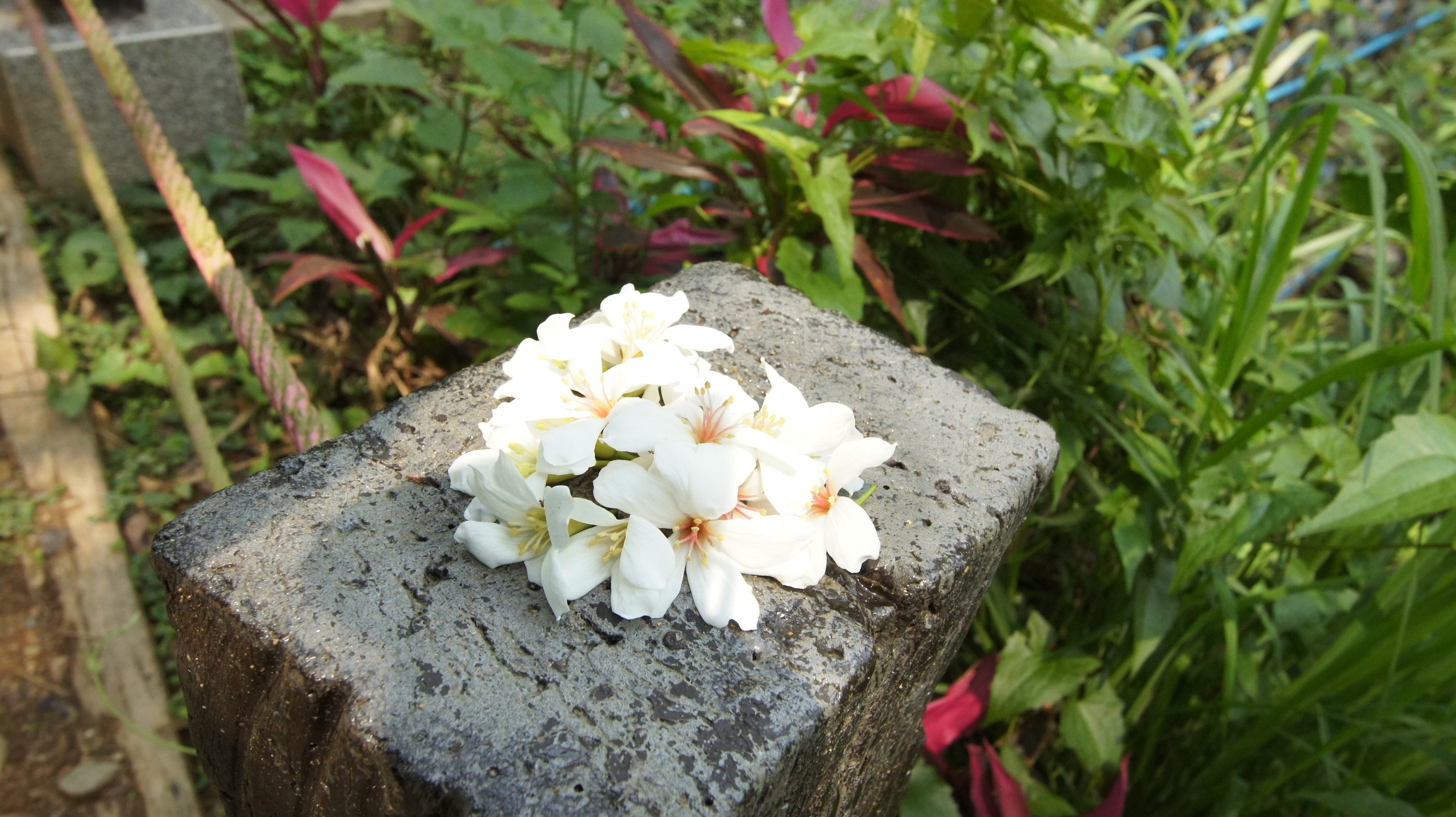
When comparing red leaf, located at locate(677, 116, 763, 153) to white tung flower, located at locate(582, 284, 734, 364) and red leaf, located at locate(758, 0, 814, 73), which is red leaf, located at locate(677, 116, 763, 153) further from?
white tung flower, located at locate(582, 284, 734, 364)

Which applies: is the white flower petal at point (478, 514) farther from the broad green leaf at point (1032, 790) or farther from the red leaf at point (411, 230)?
the red leaf at point (411, 230)

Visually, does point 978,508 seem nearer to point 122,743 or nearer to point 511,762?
point 511,762

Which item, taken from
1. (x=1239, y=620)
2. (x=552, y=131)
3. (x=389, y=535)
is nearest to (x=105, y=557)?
(x=552, y=131)

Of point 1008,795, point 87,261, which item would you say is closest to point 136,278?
point 87,261

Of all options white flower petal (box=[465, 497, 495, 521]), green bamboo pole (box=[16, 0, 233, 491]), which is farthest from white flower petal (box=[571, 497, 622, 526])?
green bamboo pole (box=[16, 0, 233, 491])

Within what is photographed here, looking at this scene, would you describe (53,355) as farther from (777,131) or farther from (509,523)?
(509,523)
